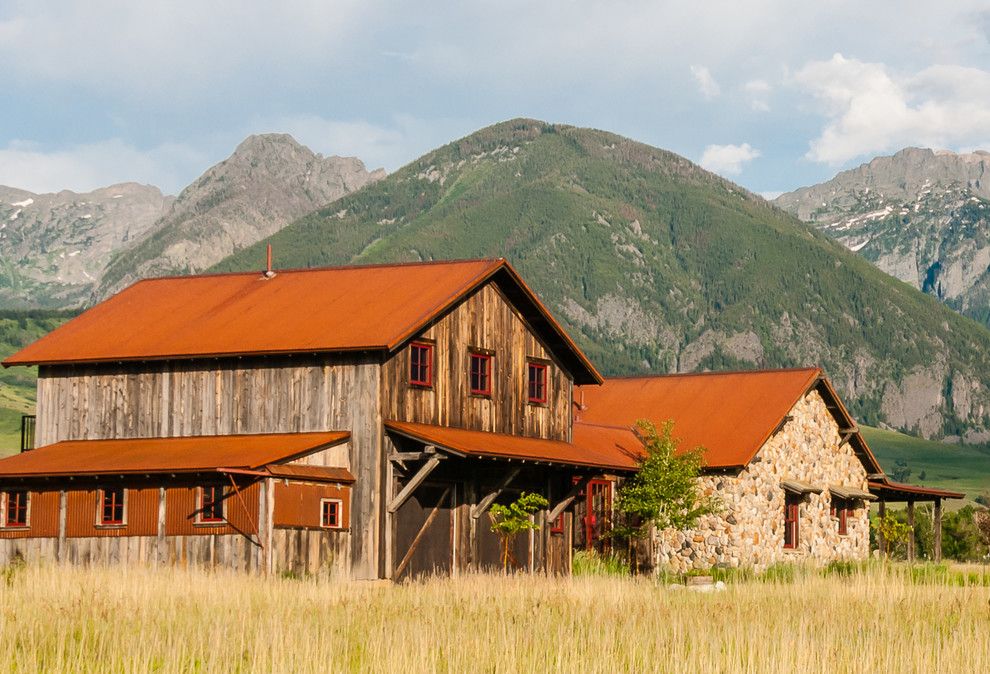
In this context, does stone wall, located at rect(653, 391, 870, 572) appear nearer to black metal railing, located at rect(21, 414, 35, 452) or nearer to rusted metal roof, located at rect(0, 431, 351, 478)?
rusted metal roof, located at rect(0, 431, 351, 478)

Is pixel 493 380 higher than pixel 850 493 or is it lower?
higher

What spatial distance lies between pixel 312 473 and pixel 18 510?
24.8ft

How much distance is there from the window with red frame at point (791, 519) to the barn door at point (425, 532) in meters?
14.6

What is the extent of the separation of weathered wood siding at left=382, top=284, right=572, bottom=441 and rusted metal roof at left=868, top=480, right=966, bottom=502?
15360mm

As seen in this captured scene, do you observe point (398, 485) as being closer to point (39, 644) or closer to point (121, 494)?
point (121, 494)

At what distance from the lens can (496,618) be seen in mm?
20922

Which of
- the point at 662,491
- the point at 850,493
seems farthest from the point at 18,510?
the point at 850,493

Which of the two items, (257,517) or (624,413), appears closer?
(257,517)

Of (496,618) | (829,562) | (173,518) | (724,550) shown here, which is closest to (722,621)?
(496,618)

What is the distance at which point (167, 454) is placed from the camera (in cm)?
3503

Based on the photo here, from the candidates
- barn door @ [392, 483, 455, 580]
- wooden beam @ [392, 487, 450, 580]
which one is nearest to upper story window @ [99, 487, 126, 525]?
barn door @ [392, 483, 455, 580]

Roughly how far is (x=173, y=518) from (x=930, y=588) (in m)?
16.3

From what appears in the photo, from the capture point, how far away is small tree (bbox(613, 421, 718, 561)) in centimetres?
4275

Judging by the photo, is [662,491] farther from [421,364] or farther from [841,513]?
[841,513]
